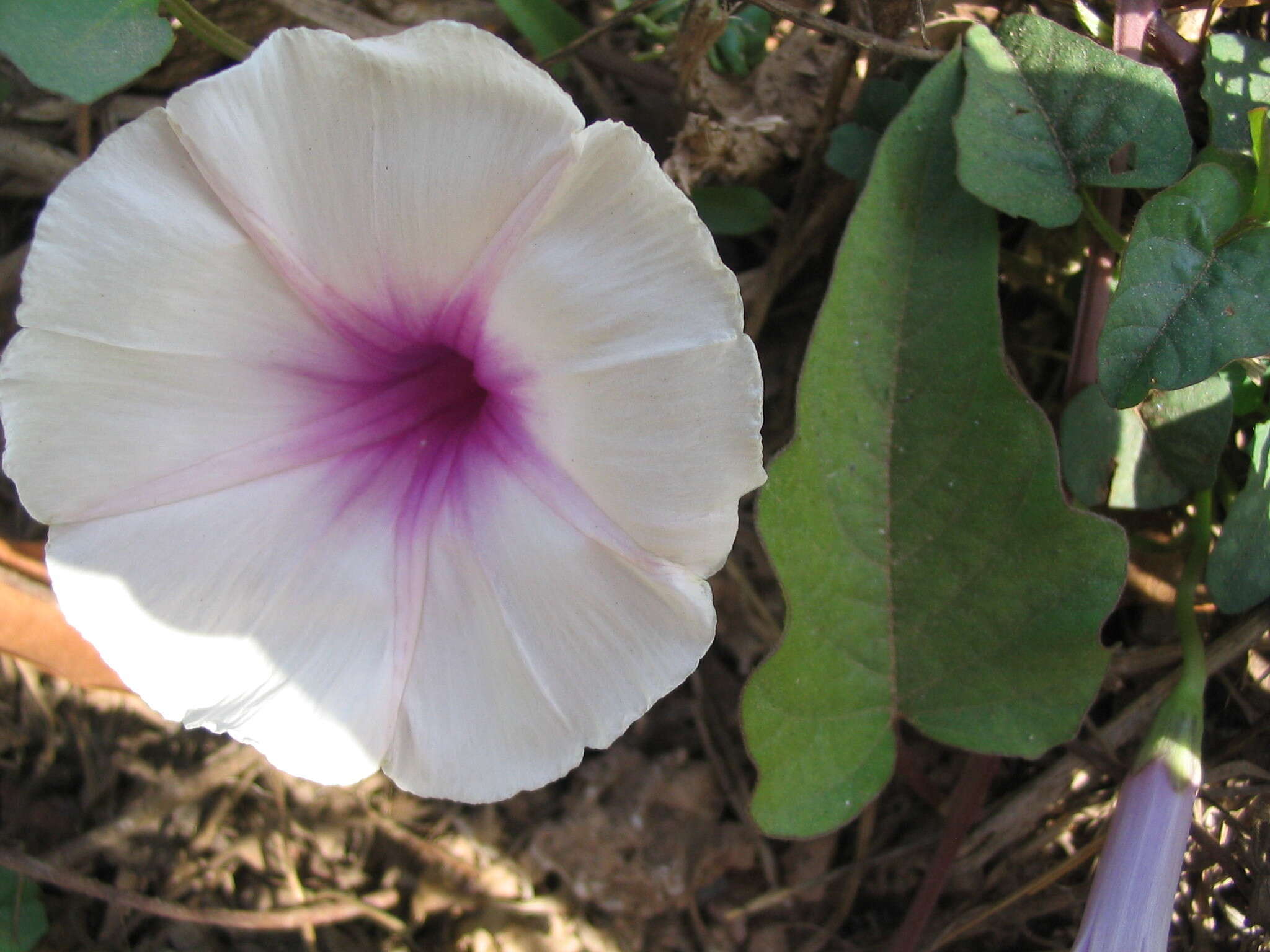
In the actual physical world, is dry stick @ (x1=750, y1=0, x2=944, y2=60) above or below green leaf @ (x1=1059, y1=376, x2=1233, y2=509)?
above

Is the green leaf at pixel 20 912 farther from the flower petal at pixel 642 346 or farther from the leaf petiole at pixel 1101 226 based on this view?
the leaf petiole at pixel 1101 226

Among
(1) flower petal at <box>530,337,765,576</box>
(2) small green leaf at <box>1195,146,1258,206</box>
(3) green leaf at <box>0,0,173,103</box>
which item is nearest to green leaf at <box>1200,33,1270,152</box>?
(2) small green leaf at <box>1195,146,1258,206</box>

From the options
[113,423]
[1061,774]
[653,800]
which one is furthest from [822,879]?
[113,423]

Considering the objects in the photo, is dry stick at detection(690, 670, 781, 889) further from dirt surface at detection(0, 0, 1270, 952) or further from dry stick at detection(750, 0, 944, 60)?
dry stick at detection(750, 0, 944, 60)

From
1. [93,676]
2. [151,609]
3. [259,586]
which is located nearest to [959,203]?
[259,586]

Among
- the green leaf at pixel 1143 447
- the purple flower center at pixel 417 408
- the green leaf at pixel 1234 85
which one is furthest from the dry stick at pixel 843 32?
the purple flower center at pixel 417 408
